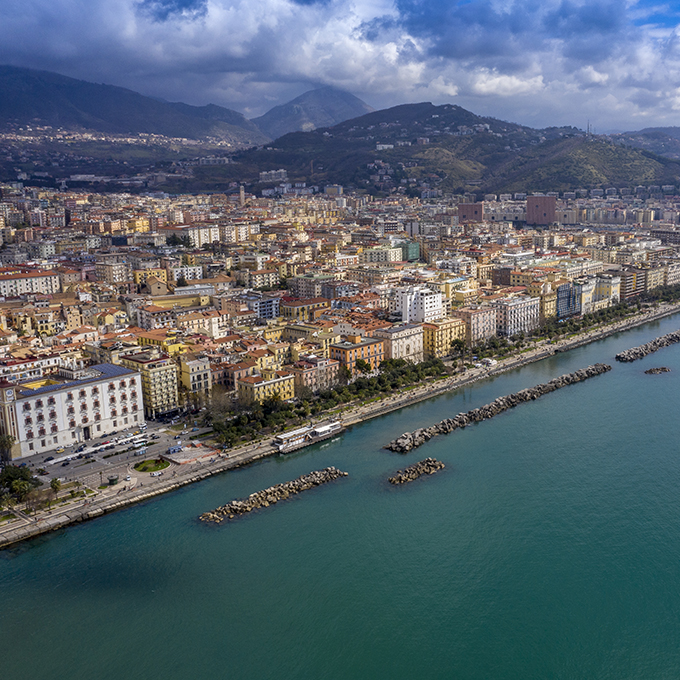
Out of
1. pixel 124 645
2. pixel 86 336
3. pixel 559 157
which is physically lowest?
pixel 124 645

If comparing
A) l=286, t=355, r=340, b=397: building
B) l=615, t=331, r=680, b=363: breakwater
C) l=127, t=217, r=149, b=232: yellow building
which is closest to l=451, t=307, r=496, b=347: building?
l=615, t=331, r=680, b=363: breakwater

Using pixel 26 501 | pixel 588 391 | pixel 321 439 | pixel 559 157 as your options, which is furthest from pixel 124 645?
pixel 559 157

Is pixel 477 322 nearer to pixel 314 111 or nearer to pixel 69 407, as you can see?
pixel 69 407

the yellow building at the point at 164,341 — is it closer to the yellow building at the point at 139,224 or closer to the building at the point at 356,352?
the building at the point at 356,352

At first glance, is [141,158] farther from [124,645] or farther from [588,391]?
[124,645]

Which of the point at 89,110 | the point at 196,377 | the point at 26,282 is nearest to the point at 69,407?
the point at 196,377

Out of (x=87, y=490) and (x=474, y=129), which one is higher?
(x=474, y=129)
